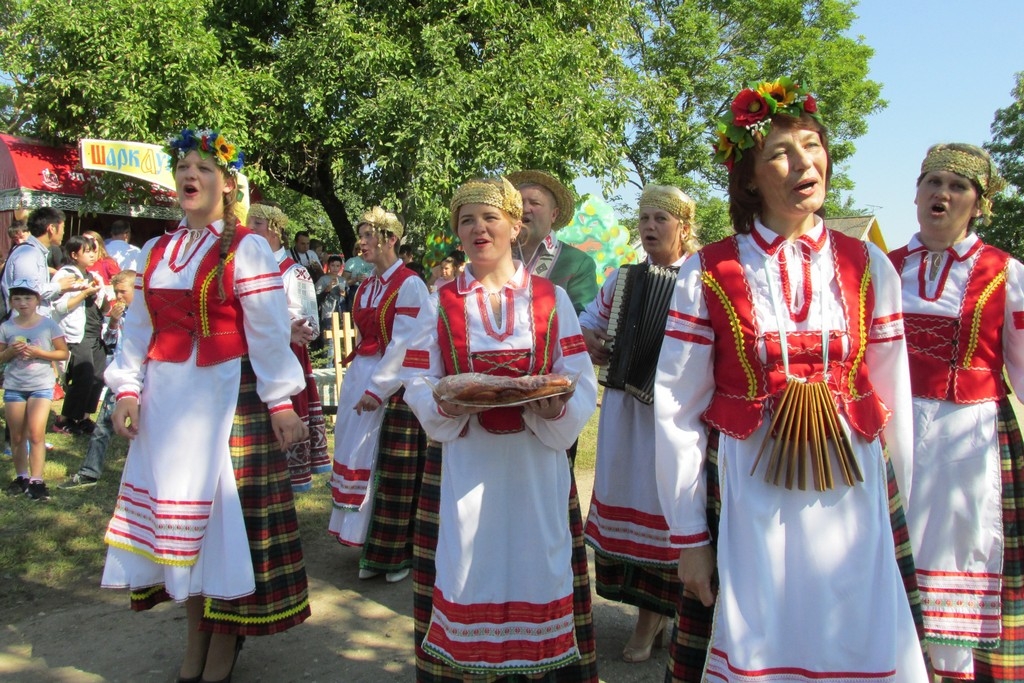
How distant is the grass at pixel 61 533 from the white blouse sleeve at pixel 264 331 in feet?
6.86

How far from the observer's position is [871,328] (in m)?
2.26

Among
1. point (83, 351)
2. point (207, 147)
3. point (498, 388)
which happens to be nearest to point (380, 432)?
point (207, 147)

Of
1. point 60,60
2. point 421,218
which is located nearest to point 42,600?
point 421,218

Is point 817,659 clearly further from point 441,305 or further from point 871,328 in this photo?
point 441,305

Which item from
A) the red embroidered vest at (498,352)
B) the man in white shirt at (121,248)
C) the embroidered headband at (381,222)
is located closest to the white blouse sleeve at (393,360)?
the embroidered headband at (381,222)

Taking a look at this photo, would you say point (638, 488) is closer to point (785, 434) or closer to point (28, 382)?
point (785, 434)

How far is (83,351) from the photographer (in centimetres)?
822

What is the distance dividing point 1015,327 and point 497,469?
1960mm

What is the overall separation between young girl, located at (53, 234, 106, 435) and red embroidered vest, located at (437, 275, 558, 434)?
19.7 ft

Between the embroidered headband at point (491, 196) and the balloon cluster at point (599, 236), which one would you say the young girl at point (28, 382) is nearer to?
the embroidered headband at point (491, 196)

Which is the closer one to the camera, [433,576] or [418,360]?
[418,360]

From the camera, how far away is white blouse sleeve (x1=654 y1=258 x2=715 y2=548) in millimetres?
2176

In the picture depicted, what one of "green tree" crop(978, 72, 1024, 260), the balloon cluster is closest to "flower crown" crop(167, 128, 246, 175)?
the balloon cluster

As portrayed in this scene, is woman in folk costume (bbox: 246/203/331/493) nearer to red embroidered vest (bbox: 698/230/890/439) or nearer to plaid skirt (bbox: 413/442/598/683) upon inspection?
plaid skirt (bbox: 413/442/598/683)
